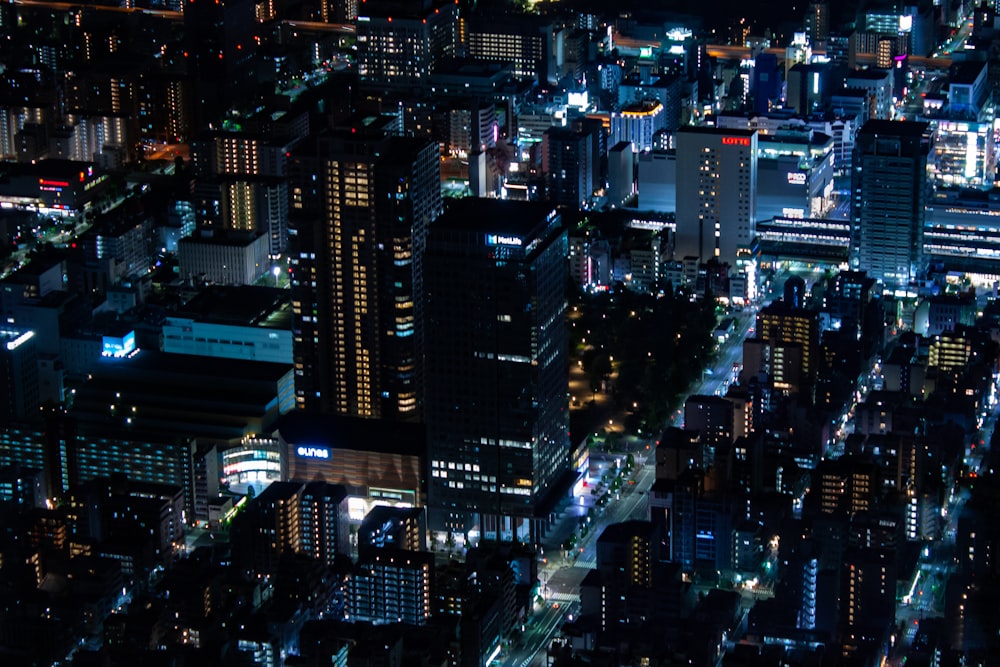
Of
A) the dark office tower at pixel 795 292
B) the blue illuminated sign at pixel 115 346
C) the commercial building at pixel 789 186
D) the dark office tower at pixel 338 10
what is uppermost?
the dark office tower at pixel 338 10

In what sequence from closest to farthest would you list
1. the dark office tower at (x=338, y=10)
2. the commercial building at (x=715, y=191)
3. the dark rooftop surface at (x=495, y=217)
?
the dark rooftop surface at (x=495, y=217) → the commercial building at (x=715, y=191) → the dark office tower at (x=338, y=10)

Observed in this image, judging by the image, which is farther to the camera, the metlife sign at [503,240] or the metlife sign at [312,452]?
the metlife sign at [312,452]

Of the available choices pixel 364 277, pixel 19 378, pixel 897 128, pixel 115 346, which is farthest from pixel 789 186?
pixel 19 378

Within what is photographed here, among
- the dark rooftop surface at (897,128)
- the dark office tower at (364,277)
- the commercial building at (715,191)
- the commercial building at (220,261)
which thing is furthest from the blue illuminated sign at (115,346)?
the dark rooftop surface at (897,128)

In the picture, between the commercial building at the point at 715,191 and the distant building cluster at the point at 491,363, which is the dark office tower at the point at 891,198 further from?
the commercial building at the point at 715,191

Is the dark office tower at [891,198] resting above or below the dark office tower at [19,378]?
above

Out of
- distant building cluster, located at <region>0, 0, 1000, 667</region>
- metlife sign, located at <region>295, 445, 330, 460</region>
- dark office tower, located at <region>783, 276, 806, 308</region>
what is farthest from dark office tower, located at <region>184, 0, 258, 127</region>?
metlife sign, located at <region>295, 445, 330, 460</region>

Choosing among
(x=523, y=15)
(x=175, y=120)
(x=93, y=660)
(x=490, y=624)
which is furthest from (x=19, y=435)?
(x=523, y=15)

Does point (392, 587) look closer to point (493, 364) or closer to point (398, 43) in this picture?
point (493, 364)
